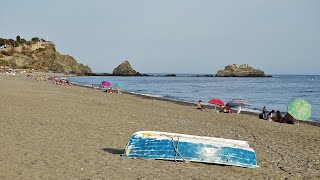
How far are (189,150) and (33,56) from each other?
478ft

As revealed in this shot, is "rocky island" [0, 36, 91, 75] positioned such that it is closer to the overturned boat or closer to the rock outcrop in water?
the rock outcrop in water

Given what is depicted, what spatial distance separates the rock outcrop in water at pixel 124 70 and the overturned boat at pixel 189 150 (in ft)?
537

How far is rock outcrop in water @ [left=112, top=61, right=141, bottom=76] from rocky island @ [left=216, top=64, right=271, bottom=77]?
144 ft

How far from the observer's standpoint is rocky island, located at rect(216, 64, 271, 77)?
585 ft

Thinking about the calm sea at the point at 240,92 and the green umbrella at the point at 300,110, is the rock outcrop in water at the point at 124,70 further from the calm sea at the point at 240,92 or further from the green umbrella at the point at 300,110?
the green umbrella at the point at 300,110

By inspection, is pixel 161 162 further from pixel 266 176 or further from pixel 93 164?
pixel 266 176

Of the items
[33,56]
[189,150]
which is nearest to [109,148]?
[189,150]

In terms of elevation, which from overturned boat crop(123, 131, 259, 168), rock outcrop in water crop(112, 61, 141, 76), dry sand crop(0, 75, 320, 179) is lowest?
dry sand crop(0, 75, 320, 179)

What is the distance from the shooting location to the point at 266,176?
796cm

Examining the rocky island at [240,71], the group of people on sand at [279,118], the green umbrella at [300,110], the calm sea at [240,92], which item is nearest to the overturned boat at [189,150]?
the green umbrella at [300,110]

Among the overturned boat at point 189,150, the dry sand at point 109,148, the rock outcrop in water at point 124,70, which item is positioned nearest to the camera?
the dry sand at point 109,148

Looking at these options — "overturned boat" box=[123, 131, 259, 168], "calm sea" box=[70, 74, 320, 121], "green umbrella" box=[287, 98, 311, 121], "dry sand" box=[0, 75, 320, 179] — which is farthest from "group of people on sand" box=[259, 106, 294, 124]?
"overturned boat" box=[123, 131, 259, 168]

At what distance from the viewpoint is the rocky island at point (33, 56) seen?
13575cm

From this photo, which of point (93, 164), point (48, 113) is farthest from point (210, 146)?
point (48, 113)
